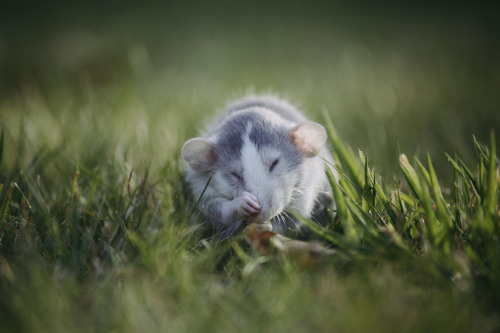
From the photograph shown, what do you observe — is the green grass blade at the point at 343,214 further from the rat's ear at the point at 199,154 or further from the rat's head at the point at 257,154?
the rat's ear at the point at 199,154

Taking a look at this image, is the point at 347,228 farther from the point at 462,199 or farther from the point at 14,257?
the point at 14,257

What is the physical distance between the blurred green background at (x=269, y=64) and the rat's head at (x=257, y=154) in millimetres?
652

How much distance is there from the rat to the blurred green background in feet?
2.02

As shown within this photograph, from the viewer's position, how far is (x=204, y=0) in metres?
9.28

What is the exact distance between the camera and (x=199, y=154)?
270cm

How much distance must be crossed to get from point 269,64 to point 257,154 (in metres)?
4.39

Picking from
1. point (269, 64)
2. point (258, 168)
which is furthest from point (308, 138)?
point (269, 64)

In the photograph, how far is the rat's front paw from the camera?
223 centimetres

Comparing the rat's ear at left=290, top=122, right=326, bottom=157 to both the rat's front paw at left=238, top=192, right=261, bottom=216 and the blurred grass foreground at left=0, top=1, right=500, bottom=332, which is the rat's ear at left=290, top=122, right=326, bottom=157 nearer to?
the blurred grass foreground at left=0, top=1, right=500, bottom=332

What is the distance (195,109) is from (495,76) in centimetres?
317

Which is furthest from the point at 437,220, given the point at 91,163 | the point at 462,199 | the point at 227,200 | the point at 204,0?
the point at 204,0

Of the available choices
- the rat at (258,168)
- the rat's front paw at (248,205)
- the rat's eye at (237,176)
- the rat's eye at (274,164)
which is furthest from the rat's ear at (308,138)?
the rat's front paw at (248,205)

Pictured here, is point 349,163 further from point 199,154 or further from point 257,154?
point 199,154

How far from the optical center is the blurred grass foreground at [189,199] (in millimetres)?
1608
